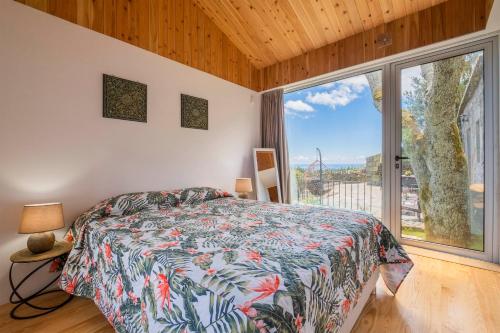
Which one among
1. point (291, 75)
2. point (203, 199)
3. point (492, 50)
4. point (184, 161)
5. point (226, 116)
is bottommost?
point (203, 199)

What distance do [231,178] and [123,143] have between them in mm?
1571

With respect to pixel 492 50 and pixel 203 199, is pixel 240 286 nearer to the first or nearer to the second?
pixel 203 199

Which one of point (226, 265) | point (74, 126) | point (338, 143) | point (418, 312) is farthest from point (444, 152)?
point (74, 126)

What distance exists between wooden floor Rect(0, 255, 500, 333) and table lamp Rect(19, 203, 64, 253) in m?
0.48

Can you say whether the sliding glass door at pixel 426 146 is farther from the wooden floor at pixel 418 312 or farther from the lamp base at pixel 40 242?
the lamp base at pixel 40 242

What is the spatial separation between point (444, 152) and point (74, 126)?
375 centimetres

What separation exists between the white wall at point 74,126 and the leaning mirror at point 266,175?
106cm

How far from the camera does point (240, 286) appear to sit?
0.80 meters

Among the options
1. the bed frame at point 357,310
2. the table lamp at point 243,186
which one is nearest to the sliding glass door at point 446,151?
the bed frame at point 357,310

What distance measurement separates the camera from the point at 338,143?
3.52m

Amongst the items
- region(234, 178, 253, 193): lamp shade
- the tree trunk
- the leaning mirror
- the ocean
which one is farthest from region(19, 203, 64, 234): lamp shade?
the tree trunk

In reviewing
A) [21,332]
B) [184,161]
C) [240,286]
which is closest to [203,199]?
[184,161]

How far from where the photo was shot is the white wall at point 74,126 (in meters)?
1.74

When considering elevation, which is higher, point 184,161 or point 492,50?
point 492,50
